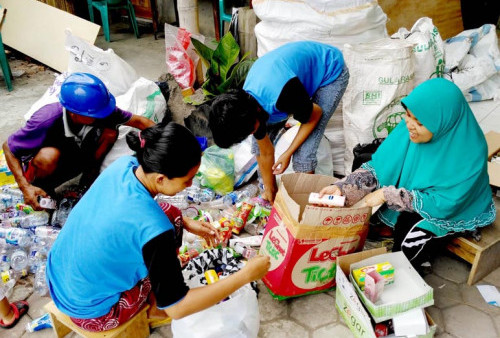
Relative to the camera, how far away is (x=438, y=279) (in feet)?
8.01

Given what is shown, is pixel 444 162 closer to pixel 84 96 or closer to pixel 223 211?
pixel 223 211

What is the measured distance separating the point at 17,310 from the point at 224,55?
253 cm

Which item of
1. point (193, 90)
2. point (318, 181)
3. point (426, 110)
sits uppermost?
point (426, 110)

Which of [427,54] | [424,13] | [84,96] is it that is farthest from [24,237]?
[424,13]

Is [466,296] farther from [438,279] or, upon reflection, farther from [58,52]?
[58,52]

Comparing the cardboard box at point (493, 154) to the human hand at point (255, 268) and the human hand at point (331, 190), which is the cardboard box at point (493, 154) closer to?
the human hand at point (331, 190)

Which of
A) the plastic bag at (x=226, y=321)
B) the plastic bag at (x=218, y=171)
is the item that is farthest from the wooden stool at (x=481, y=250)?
the plastic bag at (x=218, y=171)

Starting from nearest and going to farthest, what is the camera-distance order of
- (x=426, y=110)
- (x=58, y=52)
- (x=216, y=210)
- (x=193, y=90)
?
(x=426, y=110), (x=216, y=210), (x=193, y=90), (x=58, y=52)

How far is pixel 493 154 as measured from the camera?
3168 mm

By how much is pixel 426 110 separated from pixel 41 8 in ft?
17.2

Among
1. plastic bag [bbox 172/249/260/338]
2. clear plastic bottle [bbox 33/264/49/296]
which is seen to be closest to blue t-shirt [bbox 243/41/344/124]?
plastic bag [bbox 172/249/260/338]

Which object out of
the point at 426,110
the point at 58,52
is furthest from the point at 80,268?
the point at 58,52

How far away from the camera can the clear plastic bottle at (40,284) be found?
2.42 m

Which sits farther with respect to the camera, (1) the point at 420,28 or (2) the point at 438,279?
(1) the point at 420,28
